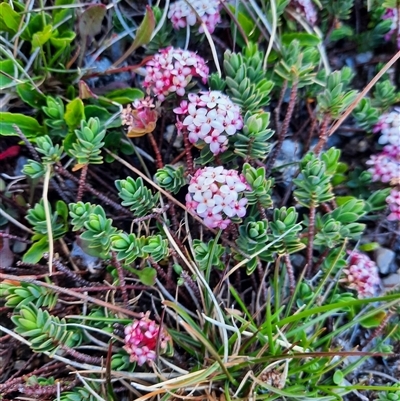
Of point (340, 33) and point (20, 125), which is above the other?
point (340, 33)

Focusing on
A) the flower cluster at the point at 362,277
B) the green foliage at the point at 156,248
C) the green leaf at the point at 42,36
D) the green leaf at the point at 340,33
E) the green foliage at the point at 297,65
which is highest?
the green leaf at the point at 42,36

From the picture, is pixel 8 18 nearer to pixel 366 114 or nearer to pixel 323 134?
pixel 323 134

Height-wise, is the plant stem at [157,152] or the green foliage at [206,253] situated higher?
the plant stem at [157,152]

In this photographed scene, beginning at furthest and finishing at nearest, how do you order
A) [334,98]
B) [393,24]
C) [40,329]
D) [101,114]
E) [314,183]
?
[393,24], [101,114], [334,98], [314,183], [40,329]

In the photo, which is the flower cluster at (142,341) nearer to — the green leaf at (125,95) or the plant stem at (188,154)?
the plant stem at (188,154)

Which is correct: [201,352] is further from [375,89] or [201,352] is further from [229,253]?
[375,89]

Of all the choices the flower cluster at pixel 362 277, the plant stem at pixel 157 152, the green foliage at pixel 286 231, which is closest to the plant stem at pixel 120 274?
the plant stem at pixel 157 152

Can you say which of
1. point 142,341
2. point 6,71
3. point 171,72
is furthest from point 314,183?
point 6,71
